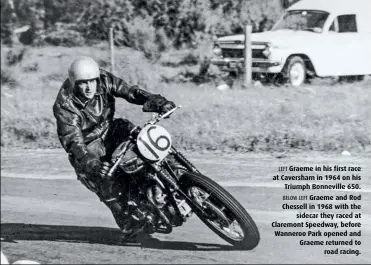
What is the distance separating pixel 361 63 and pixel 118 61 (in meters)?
2.86

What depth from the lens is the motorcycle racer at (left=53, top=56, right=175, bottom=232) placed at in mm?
4031

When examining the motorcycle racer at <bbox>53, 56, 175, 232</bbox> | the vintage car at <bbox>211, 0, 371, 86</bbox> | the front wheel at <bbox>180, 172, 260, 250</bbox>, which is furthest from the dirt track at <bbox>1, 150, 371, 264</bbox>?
the vintage car at <bbox>211, 0, 371, 86</bbox>

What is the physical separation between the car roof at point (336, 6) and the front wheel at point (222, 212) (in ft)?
6.76

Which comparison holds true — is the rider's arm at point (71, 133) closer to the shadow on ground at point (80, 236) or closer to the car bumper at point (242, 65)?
the shadow on ground at point (80, 236)

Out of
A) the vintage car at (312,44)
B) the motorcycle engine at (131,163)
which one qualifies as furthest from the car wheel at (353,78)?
the motorcycle engine at (131,163)

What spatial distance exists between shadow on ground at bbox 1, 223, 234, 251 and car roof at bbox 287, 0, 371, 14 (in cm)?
225

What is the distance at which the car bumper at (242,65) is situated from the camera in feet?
20.9

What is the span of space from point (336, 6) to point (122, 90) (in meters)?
2.17

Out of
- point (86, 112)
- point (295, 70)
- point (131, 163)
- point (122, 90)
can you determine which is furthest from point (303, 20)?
point (131, 163)

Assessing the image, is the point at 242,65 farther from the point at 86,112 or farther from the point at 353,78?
the point at 86,112

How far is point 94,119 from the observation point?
425 centimetres

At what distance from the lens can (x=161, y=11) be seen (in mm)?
6734

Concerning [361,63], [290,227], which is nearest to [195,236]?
[290,227]

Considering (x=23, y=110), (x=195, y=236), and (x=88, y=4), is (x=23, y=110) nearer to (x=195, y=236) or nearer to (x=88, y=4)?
(x=88, y=4)
